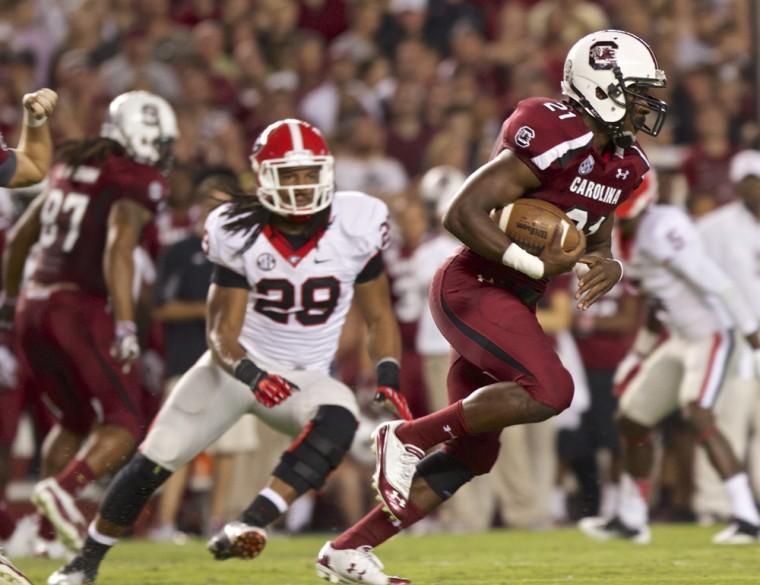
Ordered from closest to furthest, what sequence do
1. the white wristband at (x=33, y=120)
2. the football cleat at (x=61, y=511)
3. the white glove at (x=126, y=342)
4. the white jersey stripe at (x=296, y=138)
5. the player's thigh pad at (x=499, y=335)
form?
1. the player's thigh pad at (x=499, y=335)
2. the white wristband at (x=33, y=120)
3. the white jersey stripe at (x=296, y=138)
4. the football cleat at (x=61, y=511)
5. the white glove at (x=126, y=342)

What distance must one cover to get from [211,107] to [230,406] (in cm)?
538

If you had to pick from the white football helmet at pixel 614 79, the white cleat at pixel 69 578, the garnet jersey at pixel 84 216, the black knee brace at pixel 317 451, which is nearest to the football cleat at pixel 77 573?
the white cleat at pixel 69 578

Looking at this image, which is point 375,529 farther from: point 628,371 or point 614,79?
point 628,371

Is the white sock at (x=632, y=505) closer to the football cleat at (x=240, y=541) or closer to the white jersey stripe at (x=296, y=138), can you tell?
the white jersey stripe at (x=296, y=138)

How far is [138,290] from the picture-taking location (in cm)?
845

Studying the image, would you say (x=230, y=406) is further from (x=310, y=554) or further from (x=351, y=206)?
(x=310, y=554)

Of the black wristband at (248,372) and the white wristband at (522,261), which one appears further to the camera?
the black wristband at (248,372)

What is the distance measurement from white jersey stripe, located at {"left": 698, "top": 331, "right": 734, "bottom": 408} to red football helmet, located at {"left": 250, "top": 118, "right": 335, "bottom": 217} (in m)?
2.74

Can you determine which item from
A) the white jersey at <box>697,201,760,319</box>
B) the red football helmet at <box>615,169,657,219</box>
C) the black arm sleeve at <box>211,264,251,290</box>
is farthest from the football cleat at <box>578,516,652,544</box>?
the black arm sleeve at <box>211,264,251,290</box>

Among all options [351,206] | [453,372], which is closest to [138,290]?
[351,206]

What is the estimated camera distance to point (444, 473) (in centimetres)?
591

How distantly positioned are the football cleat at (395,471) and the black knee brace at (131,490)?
3.16 feet

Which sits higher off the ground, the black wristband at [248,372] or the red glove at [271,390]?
the black wristband at [248,372]

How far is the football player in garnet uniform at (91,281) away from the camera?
758 cm
